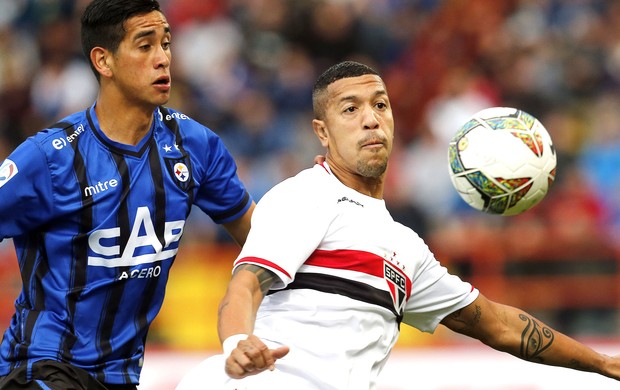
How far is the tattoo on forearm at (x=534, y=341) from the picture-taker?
18.2 feet

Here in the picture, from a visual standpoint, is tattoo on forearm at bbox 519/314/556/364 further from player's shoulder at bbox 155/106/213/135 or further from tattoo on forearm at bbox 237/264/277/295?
player's shoulder at bbox 155/106/213/135

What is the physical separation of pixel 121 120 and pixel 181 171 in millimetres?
384

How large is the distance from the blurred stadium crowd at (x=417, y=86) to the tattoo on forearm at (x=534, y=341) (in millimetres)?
5357

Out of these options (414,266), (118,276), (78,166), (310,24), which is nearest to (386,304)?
(414,266)

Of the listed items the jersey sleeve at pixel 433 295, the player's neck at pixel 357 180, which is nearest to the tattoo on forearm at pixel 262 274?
the player's neck at pixel 357 180

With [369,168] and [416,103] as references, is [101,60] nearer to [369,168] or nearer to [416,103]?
[369,168]

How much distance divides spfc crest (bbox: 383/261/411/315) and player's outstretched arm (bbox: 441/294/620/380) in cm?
48

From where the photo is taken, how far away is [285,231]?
4.64 metres

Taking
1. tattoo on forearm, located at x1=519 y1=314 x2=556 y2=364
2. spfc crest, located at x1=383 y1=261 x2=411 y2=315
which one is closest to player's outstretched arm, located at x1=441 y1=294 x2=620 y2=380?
tattoo on forearm, located at x1=519 y1=314 x2=556 y2=364

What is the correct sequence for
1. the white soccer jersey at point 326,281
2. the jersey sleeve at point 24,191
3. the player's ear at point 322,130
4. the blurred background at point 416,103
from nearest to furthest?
the white soccer jersey at point 326,281, the jersey sleeve at point 24,191, the player's ear at point 322,130, the blurred background at point 416,103

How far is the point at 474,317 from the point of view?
551 cm

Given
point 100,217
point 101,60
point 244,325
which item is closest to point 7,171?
point 100,217

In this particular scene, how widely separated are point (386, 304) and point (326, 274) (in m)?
0.33

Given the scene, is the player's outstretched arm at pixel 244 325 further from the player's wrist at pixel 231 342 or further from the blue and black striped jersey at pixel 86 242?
the blue and black striped jersey at pixel 86 242
